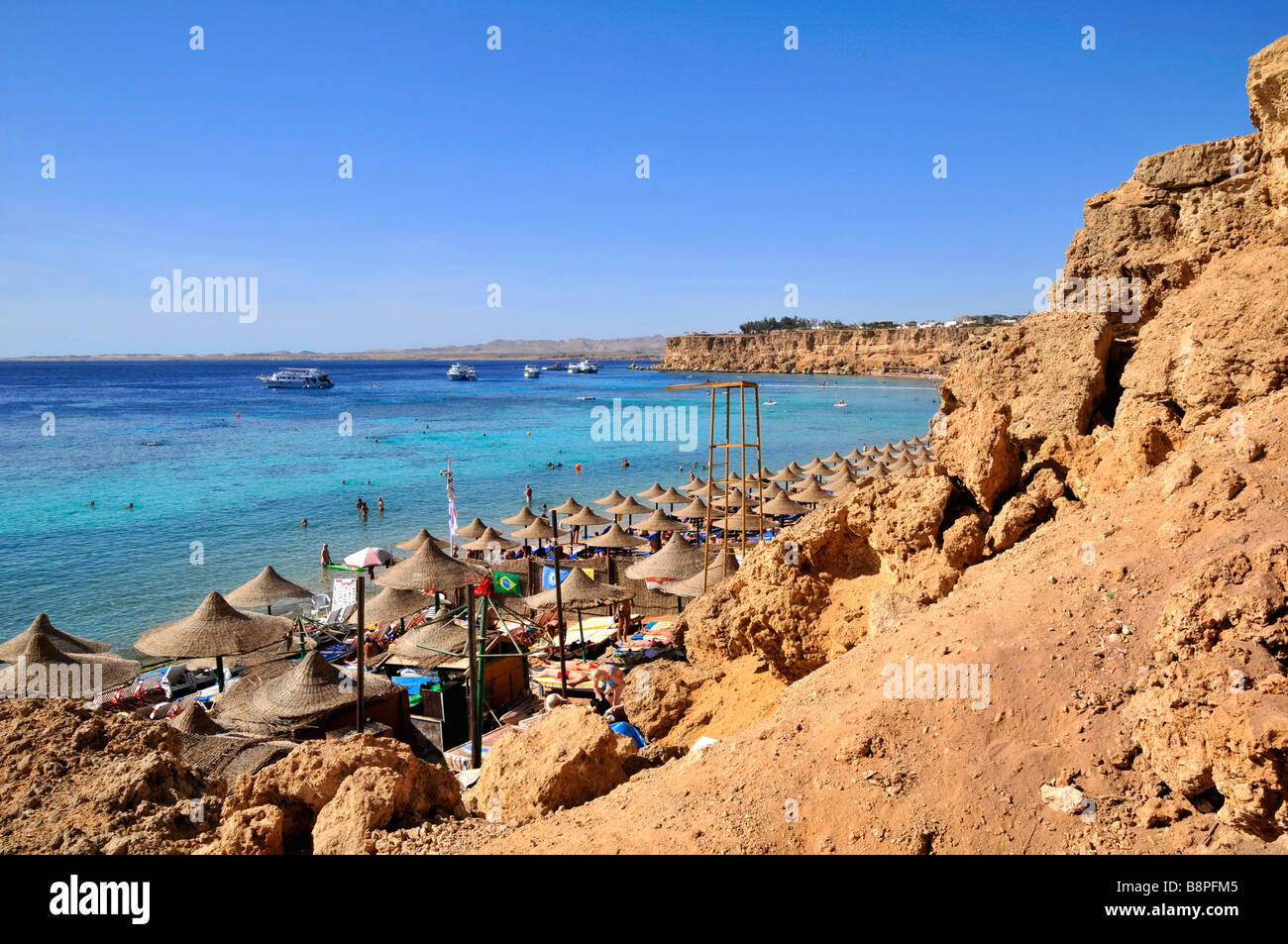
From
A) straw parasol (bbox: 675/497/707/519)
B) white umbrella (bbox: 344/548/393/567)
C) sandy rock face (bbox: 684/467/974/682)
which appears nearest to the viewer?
sandy rock face (bbox: 684/467/974/682)

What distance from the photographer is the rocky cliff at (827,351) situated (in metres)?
134

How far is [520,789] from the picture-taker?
5645 millimetres

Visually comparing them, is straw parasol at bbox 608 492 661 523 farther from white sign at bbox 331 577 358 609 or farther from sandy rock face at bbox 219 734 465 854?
sandy rock face at bbox 219 734 465 854

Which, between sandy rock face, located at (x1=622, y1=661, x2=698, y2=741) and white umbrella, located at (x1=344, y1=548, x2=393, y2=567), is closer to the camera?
sandy rock face, located at (x1=622, y1=661, x2=698, y2=741)

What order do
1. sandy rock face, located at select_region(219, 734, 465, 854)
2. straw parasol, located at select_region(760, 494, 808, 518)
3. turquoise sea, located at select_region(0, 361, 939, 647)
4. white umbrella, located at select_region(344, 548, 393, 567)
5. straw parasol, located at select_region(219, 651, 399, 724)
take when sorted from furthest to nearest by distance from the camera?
1. straw parasol, located at select_region(760, 494, 808, 518)
2. turquoise sea, located at select_region(0, 361, 939, 647)
3. white umbrella, located at select_region(344, 548, 393, 567)
4. straw parasol, located at select_region(219, 651, 399, 724)
5. sandy rock face, located at select_region(219, 734, 465, 854)

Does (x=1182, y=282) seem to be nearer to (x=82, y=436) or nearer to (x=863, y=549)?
(x=863, y=549)

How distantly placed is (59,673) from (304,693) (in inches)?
190

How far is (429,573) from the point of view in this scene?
18.9 meters

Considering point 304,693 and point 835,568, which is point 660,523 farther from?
point 835,568

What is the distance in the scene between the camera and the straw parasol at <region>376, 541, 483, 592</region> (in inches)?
736

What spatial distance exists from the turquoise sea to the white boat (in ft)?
97.0

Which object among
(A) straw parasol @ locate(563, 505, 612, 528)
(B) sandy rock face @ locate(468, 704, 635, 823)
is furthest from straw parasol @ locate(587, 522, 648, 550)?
(B) sandy rock face @ locate(468, 704, 635, 823)

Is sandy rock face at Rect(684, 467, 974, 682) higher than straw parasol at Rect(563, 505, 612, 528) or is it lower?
higher

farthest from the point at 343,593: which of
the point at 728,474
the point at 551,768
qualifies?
the point at 551,768
